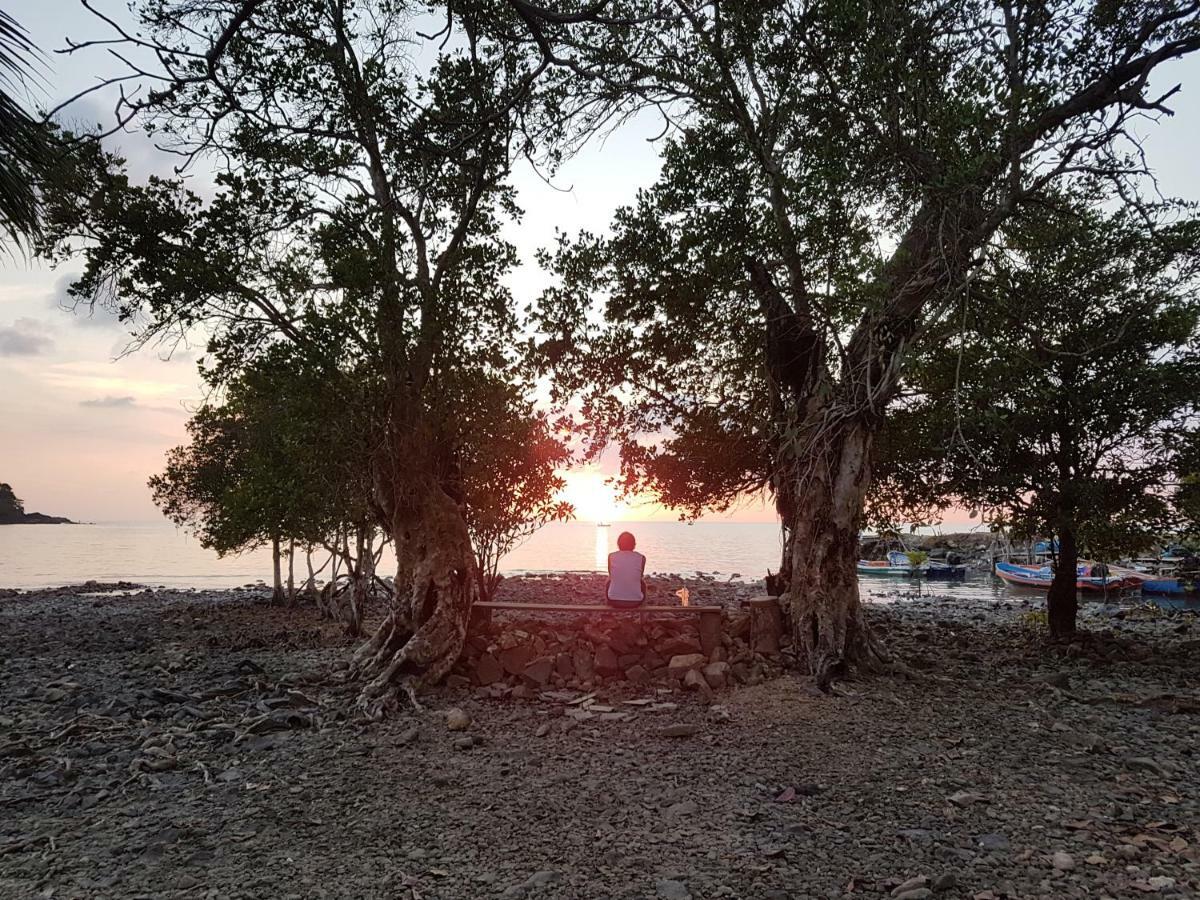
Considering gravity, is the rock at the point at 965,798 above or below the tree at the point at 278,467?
below

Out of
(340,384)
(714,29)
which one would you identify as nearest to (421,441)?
(340,384)

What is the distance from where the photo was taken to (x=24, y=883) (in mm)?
5719

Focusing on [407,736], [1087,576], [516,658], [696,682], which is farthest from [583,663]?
[1087,576]

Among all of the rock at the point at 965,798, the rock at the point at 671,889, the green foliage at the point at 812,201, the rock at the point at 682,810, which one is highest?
the green foliage at the point at 812,201

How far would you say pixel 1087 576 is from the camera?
36094 mm

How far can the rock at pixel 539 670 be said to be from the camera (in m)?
12.1

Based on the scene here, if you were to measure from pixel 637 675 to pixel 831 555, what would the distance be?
387 centimetres

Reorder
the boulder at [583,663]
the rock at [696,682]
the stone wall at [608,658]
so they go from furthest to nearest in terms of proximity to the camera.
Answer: the boulder at [583,663] → the stone wall at [608,658] → the rock at [696,682]

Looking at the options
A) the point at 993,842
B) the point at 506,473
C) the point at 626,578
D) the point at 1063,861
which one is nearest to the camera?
the point at 1063,861

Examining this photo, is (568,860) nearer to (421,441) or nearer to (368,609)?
(421,441)

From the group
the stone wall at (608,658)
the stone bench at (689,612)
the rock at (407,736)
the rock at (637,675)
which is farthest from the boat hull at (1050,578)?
the rock at (407,736)

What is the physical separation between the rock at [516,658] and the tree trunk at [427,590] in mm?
788

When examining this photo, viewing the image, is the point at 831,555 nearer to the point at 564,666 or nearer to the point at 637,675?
the point at 637,675

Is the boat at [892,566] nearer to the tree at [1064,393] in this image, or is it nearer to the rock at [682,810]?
the tree at [1064,393]
